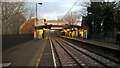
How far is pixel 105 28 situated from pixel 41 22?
62.1 metres

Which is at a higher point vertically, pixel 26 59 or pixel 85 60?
pixel 26 59

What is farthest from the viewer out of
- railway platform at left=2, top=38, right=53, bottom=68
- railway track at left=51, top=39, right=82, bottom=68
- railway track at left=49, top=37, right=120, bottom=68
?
railway track at left=51, top=39, right=82, bottom=68

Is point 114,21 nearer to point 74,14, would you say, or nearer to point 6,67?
point 6,67

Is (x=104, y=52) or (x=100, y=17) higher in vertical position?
(x=100, y=17)

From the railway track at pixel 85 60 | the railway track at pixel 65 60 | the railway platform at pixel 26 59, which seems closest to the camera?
the railway platform at pixel 26 59

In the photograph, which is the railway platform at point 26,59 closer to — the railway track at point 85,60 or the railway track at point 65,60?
the railway track at point 65,60

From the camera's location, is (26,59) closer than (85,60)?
Yes

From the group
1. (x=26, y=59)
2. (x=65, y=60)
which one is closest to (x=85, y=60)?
(x=65, y=60)

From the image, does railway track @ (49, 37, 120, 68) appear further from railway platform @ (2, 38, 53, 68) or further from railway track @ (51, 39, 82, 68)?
railway platform @ (2, 38, 53, 68)

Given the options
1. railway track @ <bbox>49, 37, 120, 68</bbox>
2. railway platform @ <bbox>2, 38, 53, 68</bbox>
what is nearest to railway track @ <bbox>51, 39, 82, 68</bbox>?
railway track @ <bbox>49, 37, 120, 68</bbox>

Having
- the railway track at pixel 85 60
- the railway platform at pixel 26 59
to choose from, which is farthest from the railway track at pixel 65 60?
the railway platform at pixel 26 59

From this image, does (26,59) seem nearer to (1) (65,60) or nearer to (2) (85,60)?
(1) (65,60)

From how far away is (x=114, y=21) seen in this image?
2640 inches

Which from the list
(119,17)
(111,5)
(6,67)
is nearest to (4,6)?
(6,67)
